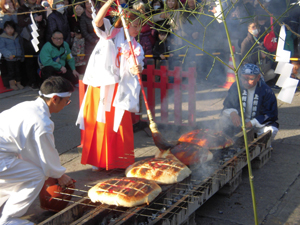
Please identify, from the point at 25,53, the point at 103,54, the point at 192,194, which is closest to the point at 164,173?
the point at 192,194

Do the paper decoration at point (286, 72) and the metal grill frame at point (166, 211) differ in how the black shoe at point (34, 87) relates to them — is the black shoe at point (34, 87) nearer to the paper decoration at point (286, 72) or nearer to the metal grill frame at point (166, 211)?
the metal grill frame at point (166, 211)

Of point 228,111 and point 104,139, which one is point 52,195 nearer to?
point 104,139

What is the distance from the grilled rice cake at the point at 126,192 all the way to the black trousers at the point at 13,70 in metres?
6.32

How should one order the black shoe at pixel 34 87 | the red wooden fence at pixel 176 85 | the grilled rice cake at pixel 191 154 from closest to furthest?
the grilled rice cake at pixel 191 154 → the red wooden fence at pixel 176 85 → the black shoe at pixel 34 87

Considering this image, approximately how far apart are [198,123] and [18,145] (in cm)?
363

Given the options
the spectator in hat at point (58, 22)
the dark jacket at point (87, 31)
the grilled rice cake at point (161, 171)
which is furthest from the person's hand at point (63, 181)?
the dark jacket at point (87, 31)

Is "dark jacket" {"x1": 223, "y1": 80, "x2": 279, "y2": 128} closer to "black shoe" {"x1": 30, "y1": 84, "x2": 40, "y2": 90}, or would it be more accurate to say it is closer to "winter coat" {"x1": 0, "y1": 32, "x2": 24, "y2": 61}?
"black shoe" {"x1": 30, "y1": 84, "x2": 40, "y2": 90}

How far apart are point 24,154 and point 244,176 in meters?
2.58

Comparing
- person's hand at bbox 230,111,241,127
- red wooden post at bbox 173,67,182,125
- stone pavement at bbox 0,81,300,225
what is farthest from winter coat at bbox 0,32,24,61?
person's hand at bbox 230,111,241,127

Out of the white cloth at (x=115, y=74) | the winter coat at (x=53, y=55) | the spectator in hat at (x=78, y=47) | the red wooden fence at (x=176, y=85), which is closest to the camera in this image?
the white cloth at (x=115, y=74)

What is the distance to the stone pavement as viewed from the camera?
3426mm

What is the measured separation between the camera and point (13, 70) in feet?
27.8

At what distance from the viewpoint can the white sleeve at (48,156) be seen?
9.84ft

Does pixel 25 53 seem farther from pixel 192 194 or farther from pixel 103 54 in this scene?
pixel 192 194
